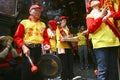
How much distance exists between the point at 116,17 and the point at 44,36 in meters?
2.50

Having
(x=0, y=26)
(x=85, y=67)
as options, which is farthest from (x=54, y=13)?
(x=0, y=26)

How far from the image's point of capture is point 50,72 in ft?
24.2

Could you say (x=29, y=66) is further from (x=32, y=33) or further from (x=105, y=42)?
(x=105, y=42)

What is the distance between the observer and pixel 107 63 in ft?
17.6

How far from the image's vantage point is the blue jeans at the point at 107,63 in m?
5.35

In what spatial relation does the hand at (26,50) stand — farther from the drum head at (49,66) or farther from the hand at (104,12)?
the hand at (104,12)

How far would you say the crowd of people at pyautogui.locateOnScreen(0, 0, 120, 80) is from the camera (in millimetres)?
5367

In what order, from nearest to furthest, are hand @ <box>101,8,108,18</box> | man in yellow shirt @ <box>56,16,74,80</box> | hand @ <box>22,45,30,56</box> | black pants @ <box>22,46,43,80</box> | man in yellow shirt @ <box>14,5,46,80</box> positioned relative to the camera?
1. hand @ <box>101,8,108,18</box>
2. hand @ <box>22,45,30,56</box>
3. man in yellow shirt @ <box>14,5,46,80</box>
4. black pants @ <box>22,46,43,80</box>
5. man in yellow shirt @ <box>56,16,74,80</box>

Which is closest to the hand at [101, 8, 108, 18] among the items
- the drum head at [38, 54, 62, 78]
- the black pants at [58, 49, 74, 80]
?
the drum head at [38, 54, 62, 78]

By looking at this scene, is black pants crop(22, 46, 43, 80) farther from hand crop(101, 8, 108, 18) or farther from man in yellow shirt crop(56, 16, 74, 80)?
hand crop(101, 8, 108, 18)

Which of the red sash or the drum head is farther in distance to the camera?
the drum head

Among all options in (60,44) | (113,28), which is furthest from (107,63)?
(60,44)

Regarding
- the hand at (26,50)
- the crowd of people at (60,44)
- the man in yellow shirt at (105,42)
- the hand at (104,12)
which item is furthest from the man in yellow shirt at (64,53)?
the hand at (104,12)

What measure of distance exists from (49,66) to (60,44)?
6.44 feet
